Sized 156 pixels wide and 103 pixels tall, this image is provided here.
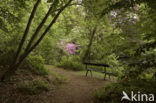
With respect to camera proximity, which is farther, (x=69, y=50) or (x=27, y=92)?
(x=69, y=50)

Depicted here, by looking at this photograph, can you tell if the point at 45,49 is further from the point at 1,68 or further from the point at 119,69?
the point at 119,69

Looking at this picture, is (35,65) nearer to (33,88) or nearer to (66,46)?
(33,88)

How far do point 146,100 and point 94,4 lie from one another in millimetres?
4588

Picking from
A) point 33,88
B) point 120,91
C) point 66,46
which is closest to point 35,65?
point 33,88

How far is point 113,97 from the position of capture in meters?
3.30

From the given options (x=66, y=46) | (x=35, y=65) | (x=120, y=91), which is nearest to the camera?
(x=120, y=91)

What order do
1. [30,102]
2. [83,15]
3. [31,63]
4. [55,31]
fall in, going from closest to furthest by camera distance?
1. [30,102]
2. [31,63]
3. [83,15]
4. [55,31]

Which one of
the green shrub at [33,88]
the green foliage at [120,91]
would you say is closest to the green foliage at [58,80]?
the green shrub at [33,88]

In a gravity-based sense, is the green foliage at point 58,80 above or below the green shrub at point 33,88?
below

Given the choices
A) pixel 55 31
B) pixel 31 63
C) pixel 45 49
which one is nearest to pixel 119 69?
pixel 31 63

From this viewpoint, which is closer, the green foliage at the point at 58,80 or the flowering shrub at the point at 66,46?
the green foliage at the point at 58,80

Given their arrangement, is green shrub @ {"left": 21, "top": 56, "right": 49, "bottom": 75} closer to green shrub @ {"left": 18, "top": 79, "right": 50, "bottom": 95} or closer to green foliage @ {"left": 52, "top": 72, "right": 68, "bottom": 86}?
green foliage @ {"left": 52, "top": 72, "right": 68, "bottom": 86}

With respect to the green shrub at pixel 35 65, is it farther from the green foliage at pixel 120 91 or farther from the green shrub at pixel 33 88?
the green foliage at pixel 120 91

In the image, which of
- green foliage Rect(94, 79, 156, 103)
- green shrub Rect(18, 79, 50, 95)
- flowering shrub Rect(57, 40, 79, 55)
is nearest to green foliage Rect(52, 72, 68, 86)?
green shrub Rect(18, 79, 50, 95)
